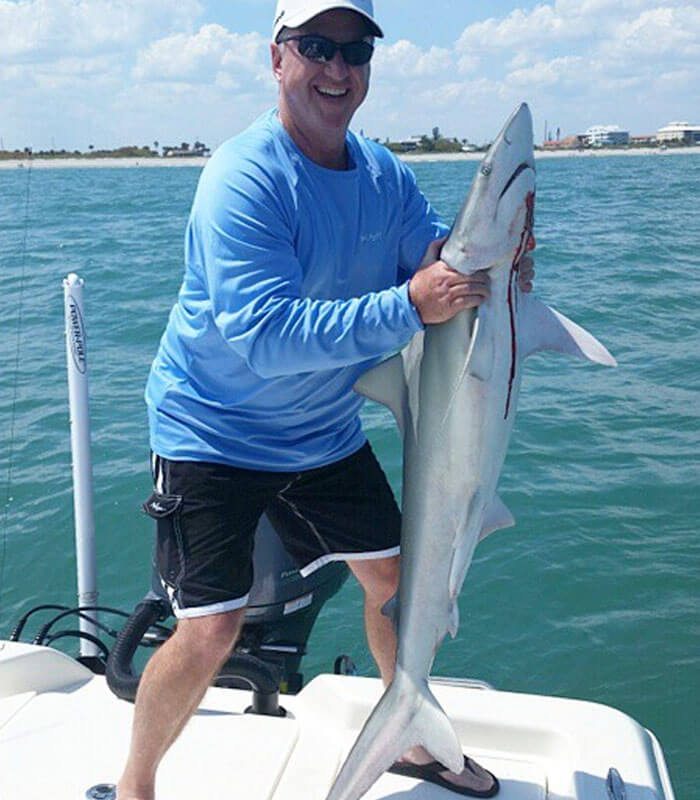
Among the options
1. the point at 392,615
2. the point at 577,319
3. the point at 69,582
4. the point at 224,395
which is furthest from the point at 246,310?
the point at 577,319

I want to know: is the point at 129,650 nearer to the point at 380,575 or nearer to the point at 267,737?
the point at 267,737

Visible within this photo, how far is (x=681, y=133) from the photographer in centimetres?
15962

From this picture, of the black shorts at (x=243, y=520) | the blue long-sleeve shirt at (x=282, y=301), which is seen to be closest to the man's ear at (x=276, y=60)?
the blue long-sleeve shirt at (x=282, y=301)

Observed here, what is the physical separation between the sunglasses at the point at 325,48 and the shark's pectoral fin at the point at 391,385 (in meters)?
0.82

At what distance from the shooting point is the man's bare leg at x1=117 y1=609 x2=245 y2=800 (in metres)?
2.88

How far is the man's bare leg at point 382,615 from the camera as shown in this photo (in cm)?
311

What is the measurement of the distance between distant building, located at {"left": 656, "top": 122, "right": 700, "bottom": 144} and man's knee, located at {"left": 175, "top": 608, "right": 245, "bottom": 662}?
168 metres

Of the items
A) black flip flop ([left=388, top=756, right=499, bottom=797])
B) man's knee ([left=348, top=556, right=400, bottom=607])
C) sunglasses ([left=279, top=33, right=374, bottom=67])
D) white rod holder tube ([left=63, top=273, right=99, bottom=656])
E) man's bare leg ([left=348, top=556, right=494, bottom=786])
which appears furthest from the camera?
white rod holder tube ([left=63, top=273, right=99, bottom=656])

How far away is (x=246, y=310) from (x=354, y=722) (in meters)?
1.52

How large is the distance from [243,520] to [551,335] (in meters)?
1.08

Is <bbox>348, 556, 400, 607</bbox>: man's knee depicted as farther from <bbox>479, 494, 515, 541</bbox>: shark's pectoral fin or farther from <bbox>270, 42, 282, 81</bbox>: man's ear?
<bbox>270, 42, 282, 81</bbox>: man's ear

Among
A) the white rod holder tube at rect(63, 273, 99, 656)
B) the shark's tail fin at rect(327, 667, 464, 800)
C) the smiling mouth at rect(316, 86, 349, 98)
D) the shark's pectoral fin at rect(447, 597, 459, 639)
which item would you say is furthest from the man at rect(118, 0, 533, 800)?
the white rod holder tube at rect(63, 273, 99, 656)

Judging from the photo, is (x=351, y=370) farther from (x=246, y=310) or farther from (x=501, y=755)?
(x=501, y=755)

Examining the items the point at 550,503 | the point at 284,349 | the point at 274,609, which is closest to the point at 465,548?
the point at 284,349
